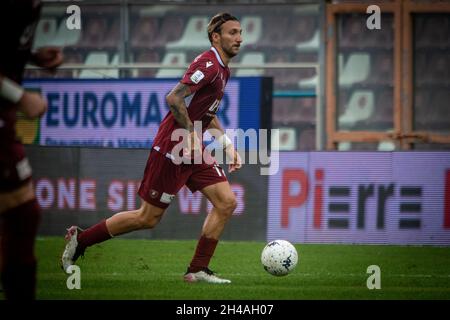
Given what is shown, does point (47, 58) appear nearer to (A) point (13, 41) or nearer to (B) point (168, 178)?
(A) point (13, 41)

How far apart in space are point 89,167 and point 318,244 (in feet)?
11.3

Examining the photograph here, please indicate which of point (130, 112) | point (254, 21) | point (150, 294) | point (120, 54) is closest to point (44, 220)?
point (130, 112)

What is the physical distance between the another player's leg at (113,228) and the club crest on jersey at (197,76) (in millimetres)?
1133

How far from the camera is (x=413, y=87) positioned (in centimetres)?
1697

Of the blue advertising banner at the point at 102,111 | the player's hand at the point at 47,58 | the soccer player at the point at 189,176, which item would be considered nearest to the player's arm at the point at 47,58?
the player's hand at the point at 47,58

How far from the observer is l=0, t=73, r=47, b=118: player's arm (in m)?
5.74

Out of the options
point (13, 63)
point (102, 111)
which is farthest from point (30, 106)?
point (102, 111)

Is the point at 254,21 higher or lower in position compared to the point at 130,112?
higher

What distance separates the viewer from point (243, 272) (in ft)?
34.1

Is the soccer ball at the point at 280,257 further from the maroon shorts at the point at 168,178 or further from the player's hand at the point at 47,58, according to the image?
the player's hand at the point at 47,58

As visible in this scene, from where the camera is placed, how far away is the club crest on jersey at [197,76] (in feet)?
30.3

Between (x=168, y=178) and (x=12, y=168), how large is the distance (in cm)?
349
